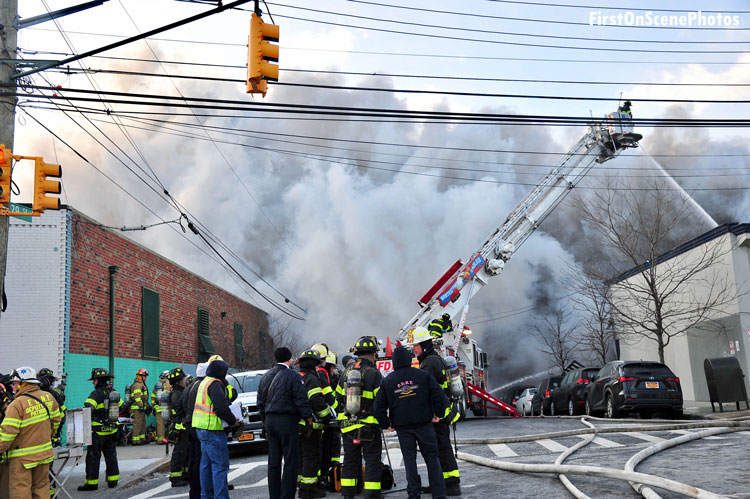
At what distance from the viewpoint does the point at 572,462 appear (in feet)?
29.4

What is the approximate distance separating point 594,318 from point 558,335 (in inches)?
68.3

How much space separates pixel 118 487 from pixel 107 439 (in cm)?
71

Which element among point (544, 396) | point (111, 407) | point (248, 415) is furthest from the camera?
point (544, 396)

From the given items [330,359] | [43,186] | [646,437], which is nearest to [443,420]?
[330,359]

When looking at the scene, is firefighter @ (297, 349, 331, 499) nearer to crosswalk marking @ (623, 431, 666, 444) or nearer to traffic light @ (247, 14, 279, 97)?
traffic light @ (247, 14, 279, 97)

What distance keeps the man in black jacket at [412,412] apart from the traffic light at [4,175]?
17.4ft

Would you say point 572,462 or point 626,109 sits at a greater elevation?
point 626,109

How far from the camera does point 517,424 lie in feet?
54.1

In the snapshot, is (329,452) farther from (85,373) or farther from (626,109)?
(626,109)

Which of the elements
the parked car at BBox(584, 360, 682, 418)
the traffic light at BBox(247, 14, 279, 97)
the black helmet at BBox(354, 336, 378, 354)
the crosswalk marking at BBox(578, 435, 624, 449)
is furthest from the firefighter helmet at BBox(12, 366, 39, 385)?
the parked car at BBox(584, 360, 682, 418)

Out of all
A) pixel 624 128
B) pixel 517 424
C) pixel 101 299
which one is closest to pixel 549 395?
pixel 517 424

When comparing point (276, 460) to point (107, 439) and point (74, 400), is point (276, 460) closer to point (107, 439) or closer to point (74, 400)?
point (107, 439)

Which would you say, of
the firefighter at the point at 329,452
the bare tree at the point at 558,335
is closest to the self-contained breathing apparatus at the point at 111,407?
the firefighter at the point at 329,452

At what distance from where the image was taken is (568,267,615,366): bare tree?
27.0 meters
